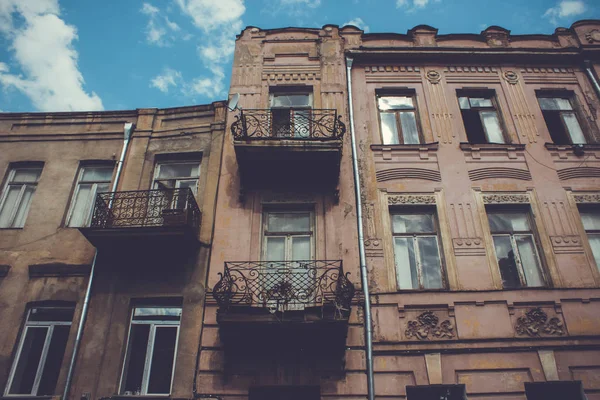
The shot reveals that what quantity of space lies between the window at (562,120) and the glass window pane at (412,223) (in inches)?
160

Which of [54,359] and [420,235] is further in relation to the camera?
[420,235]

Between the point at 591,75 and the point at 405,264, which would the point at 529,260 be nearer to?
the point at 405,264

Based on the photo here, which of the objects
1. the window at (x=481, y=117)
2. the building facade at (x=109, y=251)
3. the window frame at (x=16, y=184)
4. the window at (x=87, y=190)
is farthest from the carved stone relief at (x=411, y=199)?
the window frame at (x=16, y=184)

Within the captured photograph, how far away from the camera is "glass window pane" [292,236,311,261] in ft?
27.3

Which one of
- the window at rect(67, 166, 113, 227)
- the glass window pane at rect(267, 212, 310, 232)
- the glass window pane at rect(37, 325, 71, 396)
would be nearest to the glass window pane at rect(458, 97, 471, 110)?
the glass window pane at rect(267, 212, 310, 232)

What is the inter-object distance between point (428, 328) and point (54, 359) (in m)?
7.12

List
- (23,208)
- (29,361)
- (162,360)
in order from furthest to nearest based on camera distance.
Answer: (23,208), (29,361), (162,360)

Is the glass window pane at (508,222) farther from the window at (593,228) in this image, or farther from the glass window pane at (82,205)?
the glass window pane at (82,205)

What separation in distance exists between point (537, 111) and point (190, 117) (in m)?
8.68

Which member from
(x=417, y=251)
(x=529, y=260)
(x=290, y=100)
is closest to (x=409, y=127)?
(x=290, y=100)

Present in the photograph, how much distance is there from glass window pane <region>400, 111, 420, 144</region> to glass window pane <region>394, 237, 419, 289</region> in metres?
2.67

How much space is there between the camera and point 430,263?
821 cm

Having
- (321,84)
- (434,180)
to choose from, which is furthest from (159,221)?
(434,180)

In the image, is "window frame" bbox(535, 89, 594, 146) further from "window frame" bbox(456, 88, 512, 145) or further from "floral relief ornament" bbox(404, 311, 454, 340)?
"floral relief ornament" bbox(404, 311, 454, 340)
